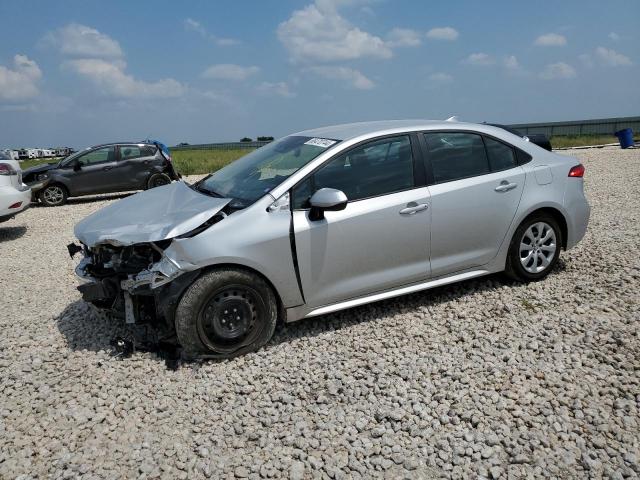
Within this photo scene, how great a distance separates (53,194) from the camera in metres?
13.4

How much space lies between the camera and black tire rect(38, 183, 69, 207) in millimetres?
13250

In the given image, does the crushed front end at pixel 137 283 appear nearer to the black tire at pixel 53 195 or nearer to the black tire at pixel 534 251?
the black tire at pixel 534 251

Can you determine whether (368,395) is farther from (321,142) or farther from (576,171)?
(576,171)

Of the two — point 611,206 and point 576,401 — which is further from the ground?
point 611,206

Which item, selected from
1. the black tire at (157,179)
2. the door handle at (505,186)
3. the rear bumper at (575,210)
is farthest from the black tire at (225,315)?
the black tire at (157,179)

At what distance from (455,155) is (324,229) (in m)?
1.56

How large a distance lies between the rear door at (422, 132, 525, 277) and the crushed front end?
218 cm

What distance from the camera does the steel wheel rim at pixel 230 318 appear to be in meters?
3.88

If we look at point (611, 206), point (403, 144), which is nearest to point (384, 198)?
point (403, 144)

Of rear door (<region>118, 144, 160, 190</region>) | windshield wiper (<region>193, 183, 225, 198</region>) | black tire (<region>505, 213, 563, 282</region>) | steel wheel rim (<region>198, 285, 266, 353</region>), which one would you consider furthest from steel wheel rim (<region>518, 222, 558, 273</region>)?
rear door (<region>118, 144, 160, 190</region>)

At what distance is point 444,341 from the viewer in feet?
13.6

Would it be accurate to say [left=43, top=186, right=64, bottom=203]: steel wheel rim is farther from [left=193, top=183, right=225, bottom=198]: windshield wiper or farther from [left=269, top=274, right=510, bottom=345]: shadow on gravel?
[left=269, top=274, right=510, bottom=345]: shadow on gravel

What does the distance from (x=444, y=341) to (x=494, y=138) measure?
6.86 feet

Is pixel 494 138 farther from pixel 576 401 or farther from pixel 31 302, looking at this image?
pixel 31 302
